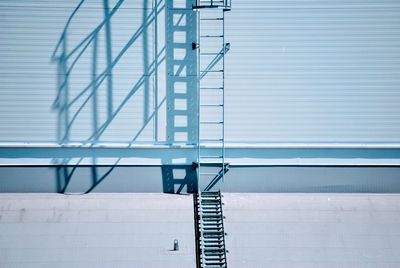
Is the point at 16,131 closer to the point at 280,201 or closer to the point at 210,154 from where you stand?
the point at 210,154

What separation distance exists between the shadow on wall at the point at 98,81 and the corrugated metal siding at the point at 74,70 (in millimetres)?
16

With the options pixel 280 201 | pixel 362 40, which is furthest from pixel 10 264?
pixel 362 40

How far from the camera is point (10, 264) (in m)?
6.90

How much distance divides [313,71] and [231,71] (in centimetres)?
135

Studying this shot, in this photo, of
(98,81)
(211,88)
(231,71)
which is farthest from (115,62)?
(231,71)

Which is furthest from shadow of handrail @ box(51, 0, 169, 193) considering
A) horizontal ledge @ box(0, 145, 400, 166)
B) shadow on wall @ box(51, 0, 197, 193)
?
horizontal ledge @ box(0, 145, 400, 166)

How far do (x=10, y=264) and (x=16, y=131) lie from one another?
217 centimetres

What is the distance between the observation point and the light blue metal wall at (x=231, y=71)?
7.75 metres

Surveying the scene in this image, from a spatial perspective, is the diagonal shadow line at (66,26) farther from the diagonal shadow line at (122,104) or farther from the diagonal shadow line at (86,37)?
the diagonal shadow line at (122,104)

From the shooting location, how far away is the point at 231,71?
7.89 metres

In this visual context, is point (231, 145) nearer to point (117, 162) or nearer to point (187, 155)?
point (187, 155)

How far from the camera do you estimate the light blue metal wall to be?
7.75m

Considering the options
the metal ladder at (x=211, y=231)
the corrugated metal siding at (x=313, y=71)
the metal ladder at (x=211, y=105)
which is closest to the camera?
the metal ladder at (x=211, y=231)

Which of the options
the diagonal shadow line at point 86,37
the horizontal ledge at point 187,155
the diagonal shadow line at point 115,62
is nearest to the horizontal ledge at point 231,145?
the horizontal ledge at point 187,155
